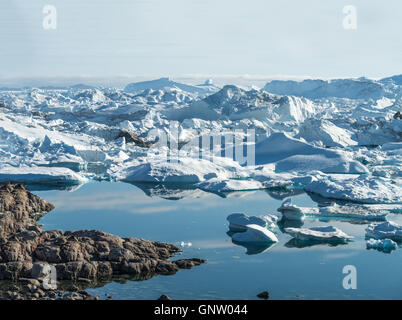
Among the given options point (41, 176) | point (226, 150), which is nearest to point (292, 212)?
point (41, 176)

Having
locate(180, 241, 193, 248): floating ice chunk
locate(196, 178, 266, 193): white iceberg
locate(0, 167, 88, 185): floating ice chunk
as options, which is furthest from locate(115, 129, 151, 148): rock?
locate(180, 241, 193, 248): floating ice chunk

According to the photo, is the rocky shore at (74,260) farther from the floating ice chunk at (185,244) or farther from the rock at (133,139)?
the rock at (133,139)

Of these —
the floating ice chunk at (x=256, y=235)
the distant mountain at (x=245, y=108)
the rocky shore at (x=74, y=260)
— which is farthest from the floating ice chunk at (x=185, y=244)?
the distant mountain at (x=245, y=108)

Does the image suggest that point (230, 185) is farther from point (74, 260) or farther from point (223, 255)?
point (74, 260)

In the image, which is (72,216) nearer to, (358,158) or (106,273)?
(106,273)

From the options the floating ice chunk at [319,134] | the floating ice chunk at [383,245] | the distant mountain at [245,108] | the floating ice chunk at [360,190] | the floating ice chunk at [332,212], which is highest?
the distant mountain at [245,108]
